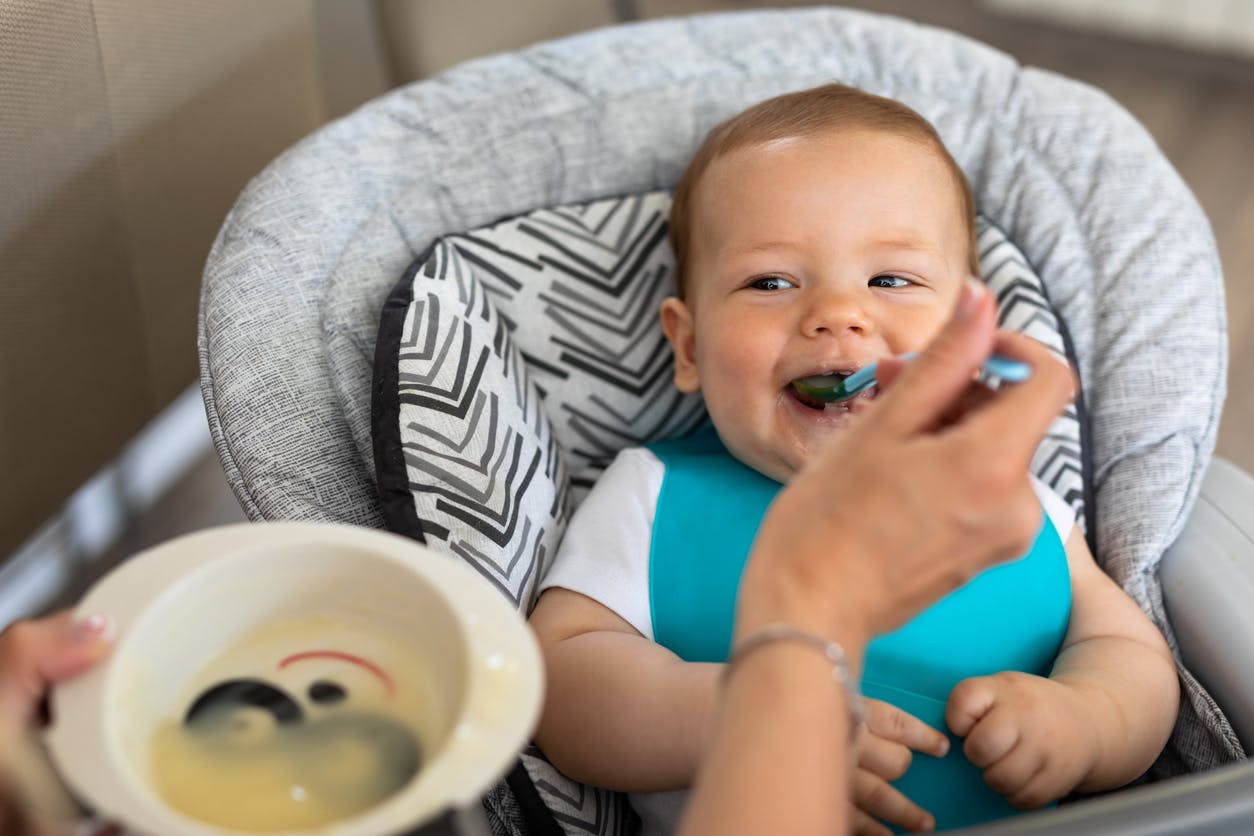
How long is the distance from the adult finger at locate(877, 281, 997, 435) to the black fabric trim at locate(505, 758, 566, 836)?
0.42 metres

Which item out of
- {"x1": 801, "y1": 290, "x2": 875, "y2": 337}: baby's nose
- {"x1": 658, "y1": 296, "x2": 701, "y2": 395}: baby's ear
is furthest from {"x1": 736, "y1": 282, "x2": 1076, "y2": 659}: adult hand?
{"x1": 658, "y1": 296, "x2": 701, "y2": 395}: baby's ear

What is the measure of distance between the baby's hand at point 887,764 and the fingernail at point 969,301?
0.33 m

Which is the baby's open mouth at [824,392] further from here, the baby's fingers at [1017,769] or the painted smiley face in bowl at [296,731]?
the painted smiley face in bowl at [296,731]

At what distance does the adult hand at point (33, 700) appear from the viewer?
53 cm

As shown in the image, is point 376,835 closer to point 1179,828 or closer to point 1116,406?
point 1179,828

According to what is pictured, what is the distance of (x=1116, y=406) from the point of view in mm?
1141

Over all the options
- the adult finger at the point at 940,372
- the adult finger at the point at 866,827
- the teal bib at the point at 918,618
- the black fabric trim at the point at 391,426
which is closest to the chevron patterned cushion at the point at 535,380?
the black fabric trim at the point at 391,426

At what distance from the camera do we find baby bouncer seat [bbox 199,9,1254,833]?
98 cm

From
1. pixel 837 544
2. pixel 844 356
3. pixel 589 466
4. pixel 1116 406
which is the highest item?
pixel 837 544

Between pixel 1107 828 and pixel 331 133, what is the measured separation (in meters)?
0.96

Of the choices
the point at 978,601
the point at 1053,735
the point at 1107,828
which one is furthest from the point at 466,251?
the point at 1107,828

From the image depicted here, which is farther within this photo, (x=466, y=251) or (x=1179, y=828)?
(x=466, y=251)

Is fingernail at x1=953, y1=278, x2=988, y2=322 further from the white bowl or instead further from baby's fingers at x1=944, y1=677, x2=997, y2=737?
baby's fingers at x1=944, y1=677, x2=997, y2=737

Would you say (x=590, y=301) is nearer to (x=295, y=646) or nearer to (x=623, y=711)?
(x=623, y=711)
